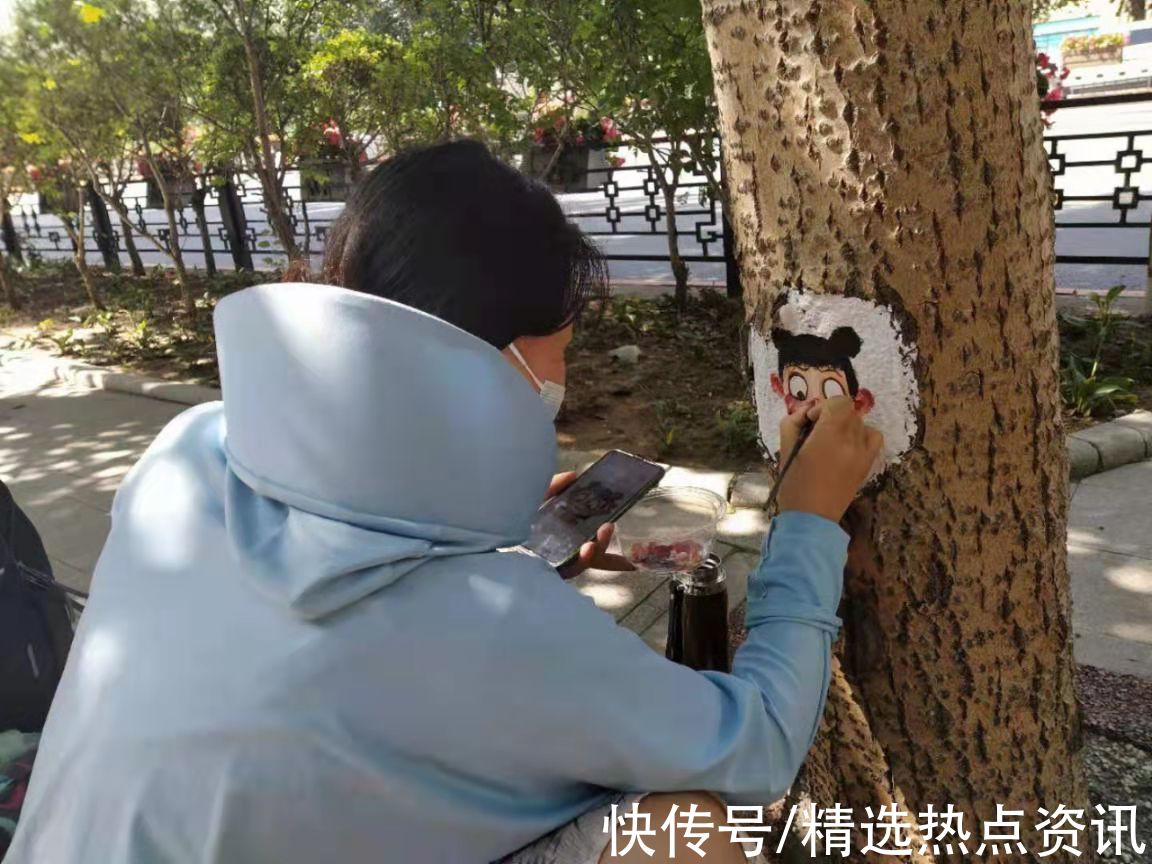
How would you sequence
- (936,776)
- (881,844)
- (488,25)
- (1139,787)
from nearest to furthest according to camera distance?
(936,776)
(881,844)
(1139,787)
(488,25)

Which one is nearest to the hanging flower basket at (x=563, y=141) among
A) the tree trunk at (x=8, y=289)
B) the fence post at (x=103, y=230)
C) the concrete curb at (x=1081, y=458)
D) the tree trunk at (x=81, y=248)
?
the concrete curb at (x=1081, y=458)

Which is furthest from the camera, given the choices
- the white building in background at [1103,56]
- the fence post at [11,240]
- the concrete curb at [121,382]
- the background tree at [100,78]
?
the white building in background at [1103,56]

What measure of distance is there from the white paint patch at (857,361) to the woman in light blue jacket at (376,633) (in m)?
0.42

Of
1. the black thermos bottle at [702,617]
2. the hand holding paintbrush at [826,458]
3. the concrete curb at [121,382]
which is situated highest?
the hand holding paintbrush at [826,458]

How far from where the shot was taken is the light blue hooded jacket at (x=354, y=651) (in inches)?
35.0

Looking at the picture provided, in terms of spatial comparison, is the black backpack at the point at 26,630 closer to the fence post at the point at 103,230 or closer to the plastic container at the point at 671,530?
the plastic container at the point at 671,530

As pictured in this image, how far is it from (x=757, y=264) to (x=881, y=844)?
102 cm

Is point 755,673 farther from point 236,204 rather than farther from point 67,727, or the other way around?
point 236,204

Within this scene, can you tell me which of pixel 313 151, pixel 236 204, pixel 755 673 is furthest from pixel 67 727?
pixel 236 204

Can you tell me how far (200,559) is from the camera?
97 centimetres

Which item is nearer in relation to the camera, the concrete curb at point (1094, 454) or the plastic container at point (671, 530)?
the plastic container at point (671, 530)

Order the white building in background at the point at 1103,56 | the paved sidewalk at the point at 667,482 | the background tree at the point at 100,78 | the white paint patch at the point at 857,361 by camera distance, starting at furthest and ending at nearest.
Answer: the white building in background at the point at 1103,56
the background tree at the point at 100,78
the paved sidewalk at the point at 667,482
the white paint patch at the point at 857,361

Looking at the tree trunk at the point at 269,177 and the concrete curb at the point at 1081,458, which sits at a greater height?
the tree trunk at the point at 269,177

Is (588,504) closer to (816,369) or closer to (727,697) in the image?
(816,369)
